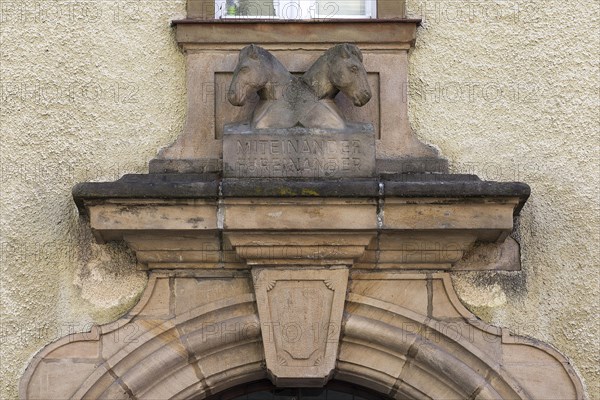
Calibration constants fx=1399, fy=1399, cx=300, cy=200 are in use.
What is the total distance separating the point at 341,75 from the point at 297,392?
161 cm

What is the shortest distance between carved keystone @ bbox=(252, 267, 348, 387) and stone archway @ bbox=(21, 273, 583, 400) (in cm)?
8

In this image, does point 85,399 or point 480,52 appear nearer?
point 85,399

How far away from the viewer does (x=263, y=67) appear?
6.66m

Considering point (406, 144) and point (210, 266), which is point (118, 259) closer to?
point (210, 266)

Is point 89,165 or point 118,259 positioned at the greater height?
point 89,165

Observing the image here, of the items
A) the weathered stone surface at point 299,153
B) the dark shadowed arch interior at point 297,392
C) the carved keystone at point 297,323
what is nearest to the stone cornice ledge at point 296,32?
the weathered stone surface at point 299,153

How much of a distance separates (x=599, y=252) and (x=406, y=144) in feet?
3.50

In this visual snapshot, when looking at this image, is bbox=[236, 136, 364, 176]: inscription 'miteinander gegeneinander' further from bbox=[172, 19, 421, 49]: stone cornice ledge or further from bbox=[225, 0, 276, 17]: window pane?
bbox=[225, 0, 276, 17]: window pane

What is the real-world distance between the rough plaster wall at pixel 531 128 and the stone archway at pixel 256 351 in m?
0.16

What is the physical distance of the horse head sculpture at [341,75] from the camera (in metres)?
6.64

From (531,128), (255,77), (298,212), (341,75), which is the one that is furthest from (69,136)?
(531,128)

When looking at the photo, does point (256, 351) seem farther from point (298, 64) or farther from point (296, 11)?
point (296, 11)

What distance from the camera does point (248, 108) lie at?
22.4 ft

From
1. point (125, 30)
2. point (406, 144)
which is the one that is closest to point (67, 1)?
point (125, 30)
